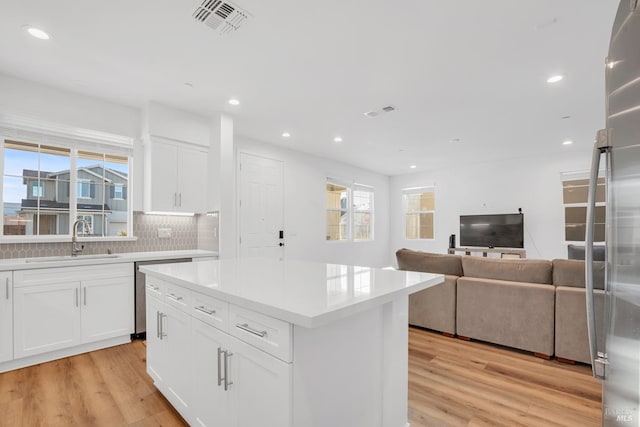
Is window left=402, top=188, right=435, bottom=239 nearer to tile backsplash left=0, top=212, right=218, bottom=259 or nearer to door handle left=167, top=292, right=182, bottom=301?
tile backsplash left=0, top=212, right=218, bottom=259

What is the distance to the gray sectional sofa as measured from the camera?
2.69 meters

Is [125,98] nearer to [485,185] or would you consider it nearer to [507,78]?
[507,78]

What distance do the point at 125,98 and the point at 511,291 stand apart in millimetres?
4595

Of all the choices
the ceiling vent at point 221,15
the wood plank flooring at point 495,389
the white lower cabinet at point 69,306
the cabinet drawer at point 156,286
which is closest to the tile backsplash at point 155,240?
the white lower cabinet at point 69,306

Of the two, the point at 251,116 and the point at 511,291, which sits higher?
the point at 251,116

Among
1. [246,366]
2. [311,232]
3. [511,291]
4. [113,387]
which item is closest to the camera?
[246,366]

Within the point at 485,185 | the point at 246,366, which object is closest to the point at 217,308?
the point at 246,366

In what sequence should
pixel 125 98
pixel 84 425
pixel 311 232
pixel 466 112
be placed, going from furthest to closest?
pixel 311 232 → pixel 466 112 → pixel 125 98 → pixel 84 425

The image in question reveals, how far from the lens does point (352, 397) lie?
1347 mm

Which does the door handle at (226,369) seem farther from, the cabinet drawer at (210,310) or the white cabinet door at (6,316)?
the white cabinet door at (6,316)

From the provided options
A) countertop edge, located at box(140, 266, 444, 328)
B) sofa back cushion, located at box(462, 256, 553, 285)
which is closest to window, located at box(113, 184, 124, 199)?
countertop edge, located at box(140, 266, 444, 328)

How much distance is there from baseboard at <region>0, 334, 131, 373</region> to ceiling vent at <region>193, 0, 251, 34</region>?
10.2 feet

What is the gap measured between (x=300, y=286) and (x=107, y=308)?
2648 mm

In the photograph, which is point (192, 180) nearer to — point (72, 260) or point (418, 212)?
point (72, 260)
